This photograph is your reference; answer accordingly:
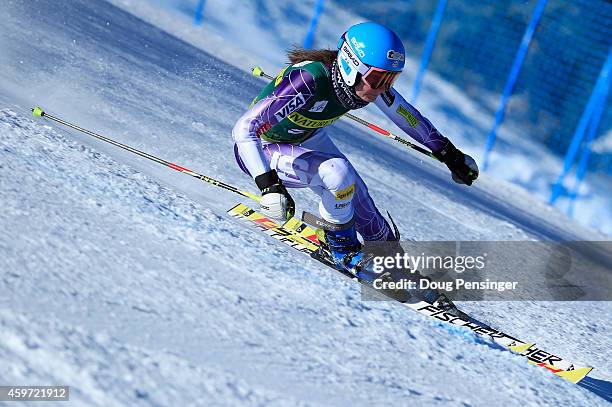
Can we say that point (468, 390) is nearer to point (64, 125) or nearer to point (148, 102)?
point (64, 125)

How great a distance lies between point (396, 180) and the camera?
8.67 m

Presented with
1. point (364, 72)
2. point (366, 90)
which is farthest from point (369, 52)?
point (366, 90)

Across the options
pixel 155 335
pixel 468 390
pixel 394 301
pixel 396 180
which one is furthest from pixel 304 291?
pixel 396 180

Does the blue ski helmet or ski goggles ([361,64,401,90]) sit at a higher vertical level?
the blue ski helmet

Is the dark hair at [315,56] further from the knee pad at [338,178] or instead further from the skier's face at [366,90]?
the knee pad at [338,178]

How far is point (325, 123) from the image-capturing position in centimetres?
459

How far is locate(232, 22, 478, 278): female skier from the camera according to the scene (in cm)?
409

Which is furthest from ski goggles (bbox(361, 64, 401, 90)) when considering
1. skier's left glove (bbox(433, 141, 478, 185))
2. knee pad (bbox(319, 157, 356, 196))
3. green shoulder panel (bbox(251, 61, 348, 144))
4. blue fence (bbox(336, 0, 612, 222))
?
blue fence (bbox(336, 0, 612, 222))

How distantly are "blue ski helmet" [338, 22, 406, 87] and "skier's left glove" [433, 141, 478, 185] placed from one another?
36.4 inches

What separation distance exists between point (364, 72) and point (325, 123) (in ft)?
1.83

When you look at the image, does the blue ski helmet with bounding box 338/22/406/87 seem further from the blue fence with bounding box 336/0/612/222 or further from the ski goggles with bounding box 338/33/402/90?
the blue fence with bounding box 336/0/612/222

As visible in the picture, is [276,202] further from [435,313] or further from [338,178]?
[435,313]

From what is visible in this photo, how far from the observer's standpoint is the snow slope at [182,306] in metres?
2.41

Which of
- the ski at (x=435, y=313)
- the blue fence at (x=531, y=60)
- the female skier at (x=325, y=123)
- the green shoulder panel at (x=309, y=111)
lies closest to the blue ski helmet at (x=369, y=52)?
the female skier at (x=325, y=123)
